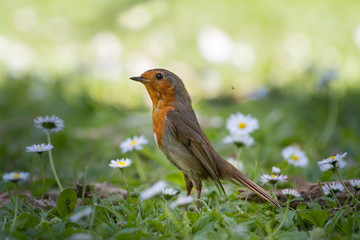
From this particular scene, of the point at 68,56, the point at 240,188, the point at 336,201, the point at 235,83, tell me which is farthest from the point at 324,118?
the point at 68,56

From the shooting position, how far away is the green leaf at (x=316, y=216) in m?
2.66

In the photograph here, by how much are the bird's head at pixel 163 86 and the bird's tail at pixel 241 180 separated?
0.67m

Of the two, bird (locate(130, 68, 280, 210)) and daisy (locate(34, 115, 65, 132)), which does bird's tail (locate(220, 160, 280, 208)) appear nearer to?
bird (locate(130, 68, 280, 210))

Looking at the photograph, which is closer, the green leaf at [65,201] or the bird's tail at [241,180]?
the green leaf at [65,201]

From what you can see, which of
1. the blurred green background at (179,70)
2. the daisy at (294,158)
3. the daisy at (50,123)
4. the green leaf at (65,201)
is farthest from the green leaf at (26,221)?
the daisy at (294,158)

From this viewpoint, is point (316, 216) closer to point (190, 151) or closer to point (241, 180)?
point (241, 180)

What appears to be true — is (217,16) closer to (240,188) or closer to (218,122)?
(218,122)

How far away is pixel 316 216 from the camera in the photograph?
8.82 feet

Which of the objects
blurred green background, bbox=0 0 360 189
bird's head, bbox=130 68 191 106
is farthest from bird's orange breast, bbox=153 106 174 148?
blurred green background, bbox=0 0 360 189

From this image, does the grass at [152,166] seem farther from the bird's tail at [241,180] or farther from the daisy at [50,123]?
the daisy at [50,123]

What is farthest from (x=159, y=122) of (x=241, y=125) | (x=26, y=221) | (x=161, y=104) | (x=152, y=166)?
(x=152, y=166)

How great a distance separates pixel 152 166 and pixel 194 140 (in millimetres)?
1561

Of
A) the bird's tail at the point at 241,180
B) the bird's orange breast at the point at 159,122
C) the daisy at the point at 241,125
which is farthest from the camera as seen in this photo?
the daisy at the point at 241,125

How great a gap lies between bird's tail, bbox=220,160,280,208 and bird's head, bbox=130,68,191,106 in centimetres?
67
